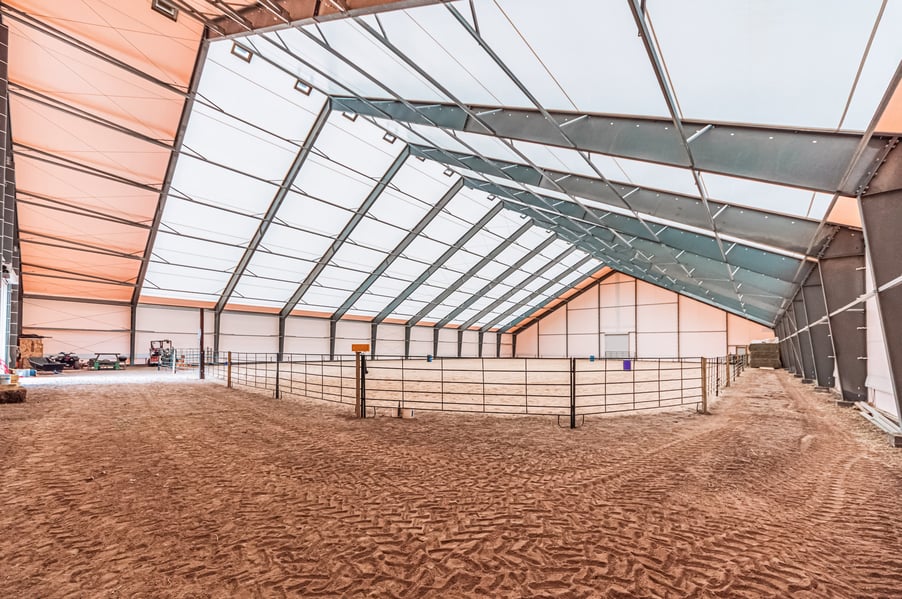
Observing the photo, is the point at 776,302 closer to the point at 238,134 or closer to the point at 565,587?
the point at 565,587

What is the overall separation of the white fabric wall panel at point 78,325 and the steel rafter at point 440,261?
48.1 ft

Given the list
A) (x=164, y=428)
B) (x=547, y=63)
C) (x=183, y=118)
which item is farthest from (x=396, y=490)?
(x=183, y=118)

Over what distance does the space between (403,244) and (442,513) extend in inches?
807

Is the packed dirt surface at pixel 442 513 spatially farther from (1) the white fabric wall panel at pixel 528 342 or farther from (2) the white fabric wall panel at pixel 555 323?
(1) the white fabric wall panel at pixel 528 342

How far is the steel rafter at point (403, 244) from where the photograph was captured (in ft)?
69.1

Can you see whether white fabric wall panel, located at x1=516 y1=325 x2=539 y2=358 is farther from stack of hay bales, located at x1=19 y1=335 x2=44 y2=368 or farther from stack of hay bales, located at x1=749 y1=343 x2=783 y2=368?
stack of hay bales, located at x1=19 y1=335 x2=44 y2=368

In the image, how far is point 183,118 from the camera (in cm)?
1390

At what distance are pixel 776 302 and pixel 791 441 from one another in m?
15.3

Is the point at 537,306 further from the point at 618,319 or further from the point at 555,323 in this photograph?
the point at 618,319

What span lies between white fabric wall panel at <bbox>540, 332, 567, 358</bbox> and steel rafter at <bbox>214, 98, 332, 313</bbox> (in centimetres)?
2816

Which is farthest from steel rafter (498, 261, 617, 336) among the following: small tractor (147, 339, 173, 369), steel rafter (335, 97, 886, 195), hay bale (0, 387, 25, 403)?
hay bale (0, 387, 25, 403)

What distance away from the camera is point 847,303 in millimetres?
8383

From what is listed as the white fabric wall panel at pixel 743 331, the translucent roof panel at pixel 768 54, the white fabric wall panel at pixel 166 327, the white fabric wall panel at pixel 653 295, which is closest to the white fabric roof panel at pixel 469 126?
the translucent roof panel at pixel 768 54

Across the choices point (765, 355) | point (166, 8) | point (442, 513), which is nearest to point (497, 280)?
point (765, 355)
